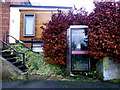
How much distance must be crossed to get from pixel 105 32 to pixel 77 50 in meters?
1.43

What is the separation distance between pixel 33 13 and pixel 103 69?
6.79 meters

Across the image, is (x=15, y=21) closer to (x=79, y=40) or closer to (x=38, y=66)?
(x=38, y=66)

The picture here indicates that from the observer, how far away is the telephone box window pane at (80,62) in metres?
5.38

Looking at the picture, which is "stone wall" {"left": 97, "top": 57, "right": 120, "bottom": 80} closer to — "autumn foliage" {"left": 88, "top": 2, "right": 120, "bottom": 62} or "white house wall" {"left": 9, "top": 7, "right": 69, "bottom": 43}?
"autumn foliage" {"left": 88, "top": 2, "right": 120, "bottom": 62}

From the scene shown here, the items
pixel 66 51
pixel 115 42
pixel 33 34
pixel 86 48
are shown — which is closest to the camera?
pixel 115 42

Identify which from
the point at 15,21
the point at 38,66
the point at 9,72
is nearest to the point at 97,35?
the point at 38,66

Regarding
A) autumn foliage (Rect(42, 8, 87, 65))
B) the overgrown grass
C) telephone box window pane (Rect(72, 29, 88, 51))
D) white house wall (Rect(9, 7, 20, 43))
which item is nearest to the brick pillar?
white house wall (Rect(9, 7, 20, 43))

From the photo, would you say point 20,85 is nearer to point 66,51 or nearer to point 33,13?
point 66,51

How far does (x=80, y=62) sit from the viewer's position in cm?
541

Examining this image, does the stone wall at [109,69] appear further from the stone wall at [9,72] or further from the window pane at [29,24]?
the window pane at [29,24]

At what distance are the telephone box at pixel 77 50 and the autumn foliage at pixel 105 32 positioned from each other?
479 mm

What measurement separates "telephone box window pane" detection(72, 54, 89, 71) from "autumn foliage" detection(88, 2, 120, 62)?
61 cm

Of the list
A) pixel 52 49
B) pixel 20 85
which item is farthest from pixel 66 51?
pixel 20 85

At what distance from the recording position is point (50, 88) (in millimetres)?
3740
